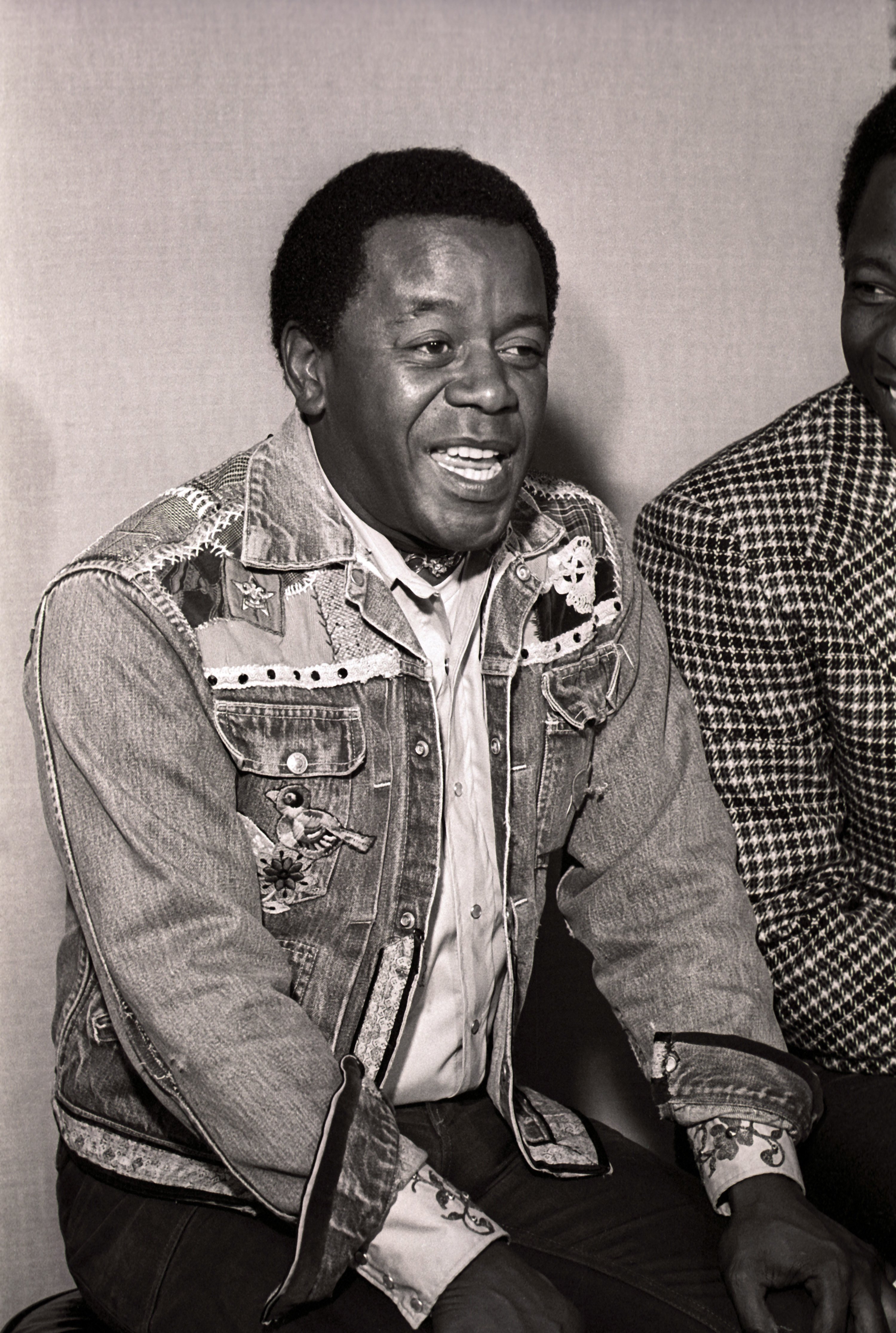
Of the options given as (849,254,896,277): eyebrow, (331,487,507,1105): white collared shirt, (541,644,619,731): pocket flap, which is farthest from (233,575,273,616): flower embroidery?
(849,254,896,277): eyebrow

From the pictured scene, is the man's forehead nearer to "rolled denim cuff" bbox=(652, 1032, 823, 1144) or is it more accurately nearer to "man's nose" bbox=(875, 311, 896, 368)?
"man's nose" bbox=(875, 311, 896, 368)

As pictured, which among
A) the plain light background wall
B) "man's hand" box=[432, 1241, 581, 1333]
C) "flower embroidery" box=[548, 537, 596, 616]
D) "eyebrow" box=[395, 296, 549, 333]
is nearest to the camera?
"man's hand" box=[432, 1241, 581, 1333]

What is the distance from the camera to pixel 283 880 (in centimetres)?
156

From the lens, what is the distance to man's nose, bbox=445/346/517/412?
5.08 feet

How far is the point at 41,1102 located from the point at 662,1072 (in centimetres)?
95

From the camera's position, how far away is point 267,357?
2121mm

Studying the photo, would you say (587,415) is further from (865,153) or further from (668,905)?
(668,905)

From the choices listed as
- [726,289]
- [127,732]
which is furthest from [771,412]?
[127,732]

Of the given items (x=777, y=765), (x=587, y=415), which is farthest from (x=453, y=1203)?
(x=587, y=415)

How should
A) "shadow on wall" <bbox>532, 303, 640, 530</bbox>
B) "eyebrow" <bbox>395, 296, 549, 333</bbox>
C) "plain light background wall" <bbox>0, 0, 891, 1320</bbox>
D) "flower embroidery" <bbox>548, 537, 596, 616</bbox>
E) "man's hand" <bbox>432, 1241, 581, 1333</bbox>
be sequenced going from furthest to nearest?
"shadow on wall" <bbox>532, 303, 640, 530</bbox> → "plain light background wall" <bbox>0, 0, 891, 1320</bbox> → "flower embroidery" <bbox>548, 537, 596, 616</bbox> → "eyebrow" <bbox>395, 296, 549, 333</bbox> → "man's hand" <bbox>432, 1241, 581, 1333</bbox>

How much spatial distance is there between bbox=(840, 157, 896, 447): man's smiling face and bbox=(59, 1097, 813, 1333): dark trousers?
0.97 m

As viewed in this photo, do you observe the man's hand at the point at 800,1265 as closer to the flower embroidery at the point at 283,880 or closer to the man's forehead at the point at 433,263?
the flower embroidery at the point at 283,880

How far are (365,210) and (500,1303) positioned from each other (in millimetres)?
1091

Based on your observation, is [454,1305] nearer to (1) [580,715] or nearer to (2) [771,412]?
(1) [580,715]
